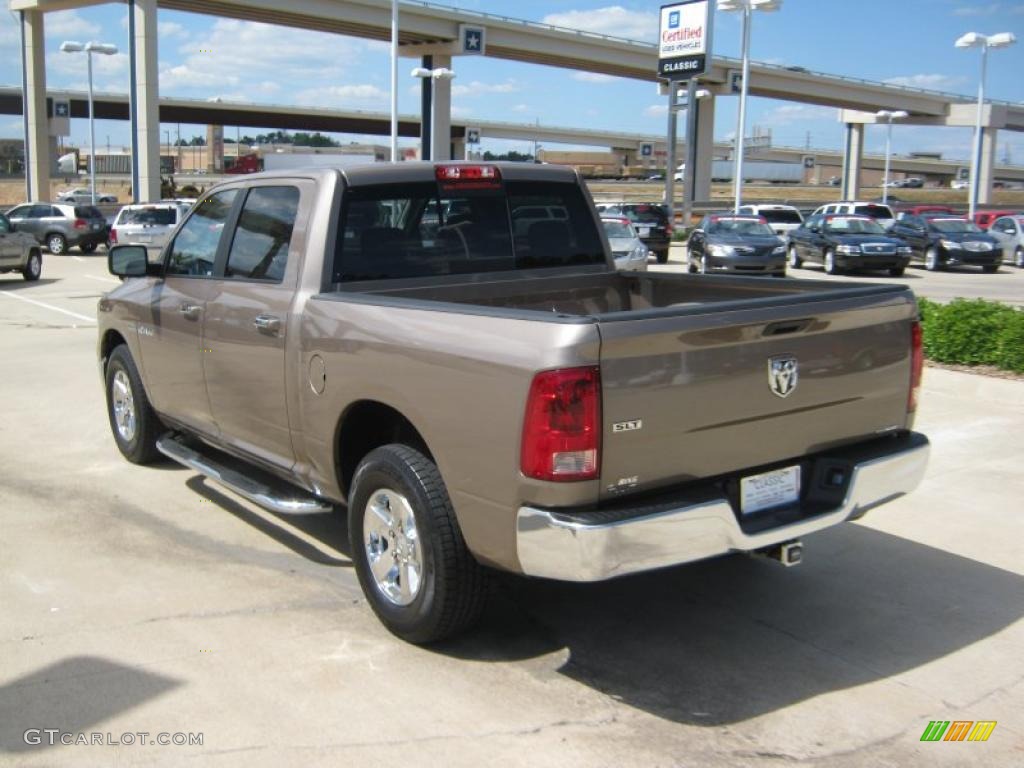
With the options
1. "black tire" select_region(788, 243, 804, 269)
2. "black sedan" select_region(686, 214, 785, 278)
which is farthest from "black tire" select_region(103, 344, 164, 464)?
"black tire" select_region(788, 243, 804, 269)

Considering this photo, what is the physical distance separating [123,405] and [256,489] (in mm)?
2618

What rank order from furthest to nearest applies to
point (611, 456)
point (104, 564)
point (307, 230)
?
point (104, 564) < point (307, 230) < point (611, 456)

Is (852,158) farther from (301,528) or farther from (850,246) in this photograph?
(301,528)

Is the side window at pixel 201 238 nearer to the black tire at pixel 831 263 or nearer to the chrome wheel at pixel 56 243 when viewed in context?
the black tire at pixel 831 263

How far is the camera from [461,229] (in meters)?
5.62

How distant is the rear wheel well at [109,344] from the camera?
24.6ft

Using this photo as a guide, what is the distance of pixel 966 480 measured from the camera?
7289 millimetres

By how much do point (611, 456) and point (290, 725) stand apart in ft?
5.11

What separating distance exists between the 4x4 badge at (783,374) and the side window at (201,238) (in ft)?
11.0

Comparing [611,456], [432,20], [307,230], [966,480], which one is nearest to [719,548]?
[611,456]

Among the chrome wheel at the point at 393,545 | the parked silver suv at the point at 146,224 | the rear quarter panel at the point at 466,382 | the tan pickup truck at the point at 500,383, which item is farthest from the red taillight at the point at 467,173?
the parked silver suv at the point at 146,224

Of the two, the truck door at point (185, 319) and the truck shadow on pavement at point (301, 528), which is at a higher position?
the truck door at point (185, 319)

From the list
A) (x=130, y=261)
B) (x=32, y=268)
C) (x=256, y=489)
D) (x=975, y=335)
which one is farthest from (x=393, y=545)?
(x=32, y=268)

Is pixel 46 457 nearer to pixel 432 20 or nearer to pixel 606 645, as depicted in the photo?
pixel 606 645
